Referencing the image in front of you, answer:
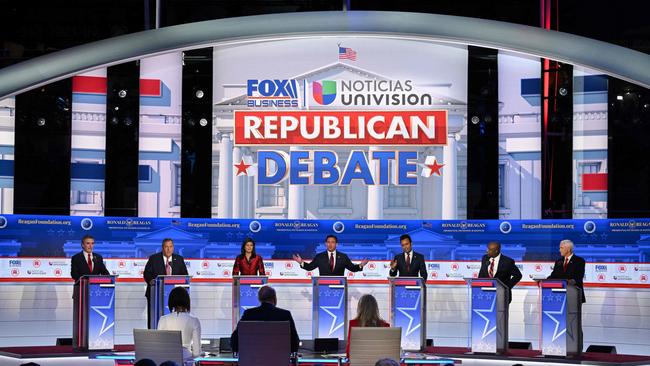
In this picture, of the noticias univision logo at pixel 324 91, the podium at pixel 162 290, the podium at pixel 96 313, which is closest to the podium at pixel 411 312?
the podium at pixel 162 290

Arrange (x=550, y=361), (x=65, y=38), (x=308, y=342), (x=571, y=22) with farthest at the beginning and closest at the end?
(x=65, y=38)
(x=571, y=22)
(x=550, y=361)
(x=308, y=342)

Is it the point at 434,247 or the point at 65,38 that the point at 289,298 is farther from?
the point at 65,38

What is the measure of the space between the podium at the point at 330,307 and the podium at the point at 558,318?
2.15 meters

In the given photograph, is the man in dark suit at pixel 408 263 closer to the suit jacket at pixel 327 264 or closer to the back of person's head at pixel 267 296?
the suit jacket at pixel 327 264

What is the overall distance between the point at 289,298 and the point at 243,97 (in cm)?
281

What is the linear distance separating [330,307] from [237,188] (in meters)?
3.06

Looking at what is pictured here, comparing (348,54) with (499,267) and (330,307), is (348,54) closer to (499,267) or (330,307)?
(499,267)

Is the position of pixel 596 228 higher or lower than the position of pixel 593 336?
higher

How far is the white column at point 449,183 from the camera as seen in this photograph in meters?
13.0

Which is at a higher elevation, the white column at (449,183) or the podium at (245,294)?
the white column at (449,183)

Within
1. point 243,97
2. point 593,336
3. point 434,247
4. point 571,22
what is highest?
point 571,22

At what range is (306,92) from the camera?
1322 cm

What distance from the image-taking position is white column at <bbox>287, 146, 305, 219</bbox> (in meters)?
13.2

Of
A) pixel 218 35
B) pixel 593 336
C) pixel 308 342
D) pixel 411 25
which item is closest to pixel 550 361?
pixel 593 336
